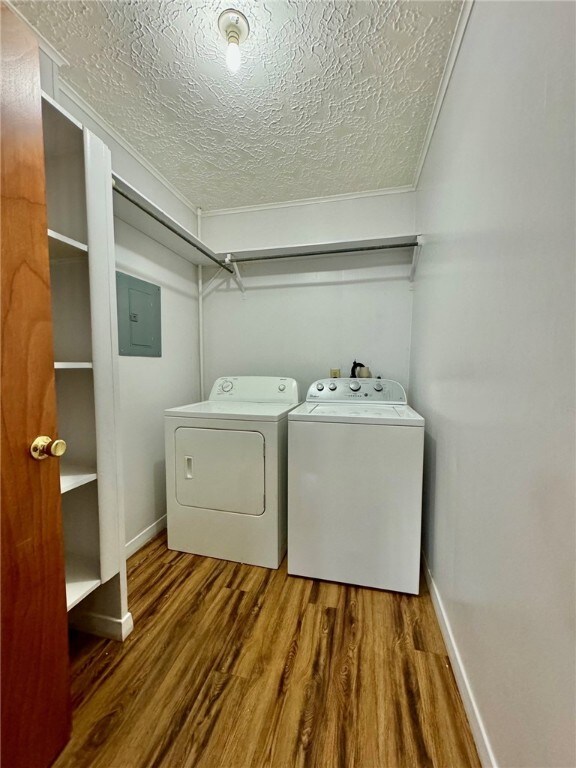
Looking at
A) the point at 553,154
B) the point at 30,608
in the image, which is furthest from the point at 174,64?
the point at 30,608

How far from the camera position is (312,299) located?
2348mm

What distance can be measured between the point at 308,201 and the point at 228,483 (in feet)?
7.12

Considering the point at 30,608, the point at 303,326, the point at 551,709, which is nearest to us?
the point at 551,709

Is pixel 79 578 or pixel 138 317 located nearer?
pixel 79 578

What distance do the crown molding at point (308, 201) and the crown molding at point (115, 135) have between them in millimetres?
306

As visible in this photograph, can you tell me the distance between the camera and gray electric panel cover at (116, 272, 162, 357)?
1707mm

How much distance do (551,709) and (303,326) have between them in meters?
2.16

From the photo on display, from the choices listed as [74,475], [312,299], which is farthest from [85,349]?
[312,299]

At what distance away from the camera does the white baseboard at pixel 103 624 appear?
1211mm

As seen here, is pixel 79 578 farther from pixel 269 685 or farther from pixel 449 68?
pixel 449 68

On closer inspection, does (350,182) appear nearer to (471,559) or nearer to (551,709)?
(471,559)

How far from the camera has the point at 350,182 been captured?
81.7 inches

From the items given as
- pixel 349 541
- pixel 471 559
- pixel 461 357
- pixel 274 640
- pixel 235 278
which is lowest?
pixel 274 640

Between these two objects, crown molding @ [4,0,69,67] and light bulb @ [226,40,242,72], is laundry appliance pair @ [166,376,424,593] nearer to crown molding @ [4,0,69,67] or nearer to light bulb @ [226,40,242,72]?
light bulb @ [226,40,242,72]
